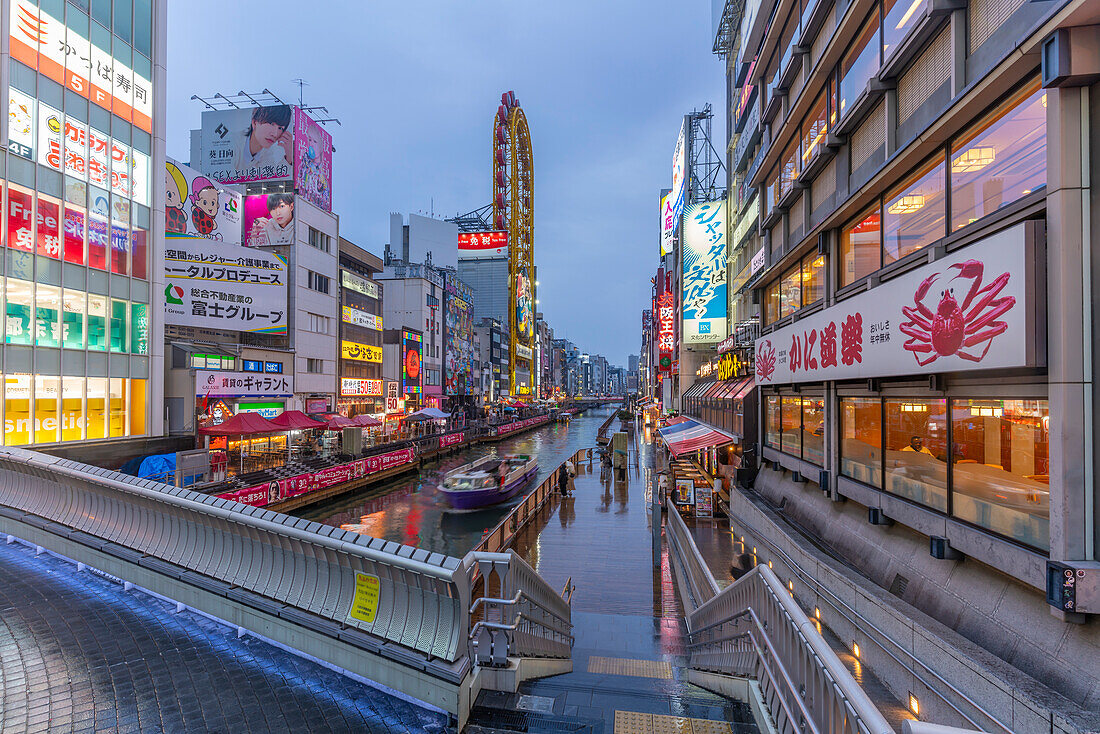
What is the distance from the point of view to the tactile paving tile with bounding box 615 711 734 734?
15.6ft

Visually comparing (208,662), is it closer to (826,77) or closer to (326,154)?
(826,77)

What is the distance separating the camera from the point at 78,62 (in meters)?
21.4

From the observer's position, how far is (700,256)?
33.2 meters

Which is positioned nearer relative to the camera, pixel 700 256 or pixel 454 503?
pixel 454 503

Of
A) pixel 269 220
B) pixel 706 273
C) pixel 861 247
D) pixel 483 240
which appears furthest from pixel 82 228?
pixel 483 240

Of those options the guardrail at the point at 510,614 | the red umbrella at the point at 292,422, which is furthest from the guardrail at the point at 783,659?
the red umbrella at the point at 292,422

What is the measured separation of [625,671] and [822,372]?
7989 mm

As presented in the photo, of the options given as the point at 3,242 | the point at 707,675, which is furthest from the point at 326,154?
the point at 707,675

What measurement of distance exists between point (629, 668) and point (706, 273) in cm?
2893

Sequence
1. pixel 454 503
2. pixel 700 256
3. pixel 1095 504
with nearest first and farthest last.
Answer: pixel 1095 504 < pixel 454 503 < pixel 700 256

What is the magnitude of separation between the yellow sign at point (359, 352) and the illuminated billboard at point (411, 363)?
7387mm

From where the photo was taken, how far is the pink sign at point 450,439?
50641 mm

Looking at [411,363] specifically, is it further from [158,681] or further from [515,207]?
[515,207]

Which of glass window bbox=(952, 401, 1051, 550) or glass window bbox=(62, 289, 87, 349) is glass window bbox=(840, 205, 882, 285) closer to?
glass window bbox=(952, 401, 1051, 550)
